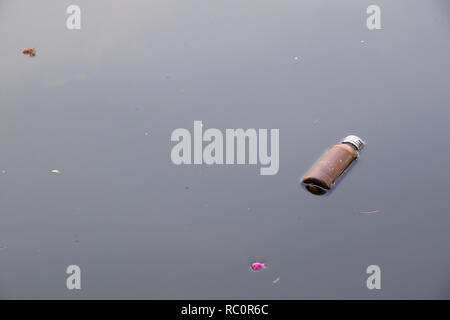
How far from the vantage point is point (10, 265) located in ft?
2.49

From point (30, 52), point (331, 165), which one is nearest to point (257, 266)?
point (331, 165)

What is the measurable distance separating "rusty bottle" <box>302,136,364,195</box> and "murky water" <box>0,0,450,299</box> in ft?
0.08

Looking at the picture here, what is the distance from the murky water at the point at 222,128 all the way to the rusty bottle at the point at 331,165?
2cm

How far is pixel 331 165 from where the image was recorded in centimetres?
70

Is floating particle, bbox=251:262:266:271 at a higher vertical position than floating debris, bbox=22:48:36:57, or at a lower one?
lower

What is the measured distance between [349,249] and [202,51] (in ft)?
1.93

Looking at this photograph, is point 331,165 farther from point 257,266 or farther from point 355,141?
point 257,266

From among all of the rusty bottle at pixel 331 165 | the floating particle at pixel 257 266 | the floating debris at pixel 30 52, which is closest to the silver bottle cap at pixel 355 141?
the rusty bottle at pixel 331 165

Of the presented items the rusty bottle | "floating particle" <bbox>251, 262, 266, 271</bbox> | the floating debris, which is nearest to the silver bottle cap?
the rusty bottle

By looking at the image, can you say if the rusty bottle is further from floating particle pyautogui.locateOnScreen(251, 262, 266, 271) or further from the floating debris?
the floating debris

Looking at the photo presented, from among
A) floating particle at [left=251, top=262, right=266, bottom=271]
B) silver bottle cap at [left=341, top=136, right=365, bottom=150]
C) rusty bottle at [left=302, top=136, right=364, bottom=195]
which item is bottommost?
floating particle at [left=251, top=262, right=266, bottom=271]

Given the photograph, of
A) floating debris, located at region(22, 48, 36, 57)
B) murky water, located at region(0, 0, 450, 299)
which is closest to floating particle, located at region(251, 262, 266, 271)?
murky water, located at region(0, 0, 450, 299)

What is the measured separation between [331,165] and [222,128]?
26 centimetres

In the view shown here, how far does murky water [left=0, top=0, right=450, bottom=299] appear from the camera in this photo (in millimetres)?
739
